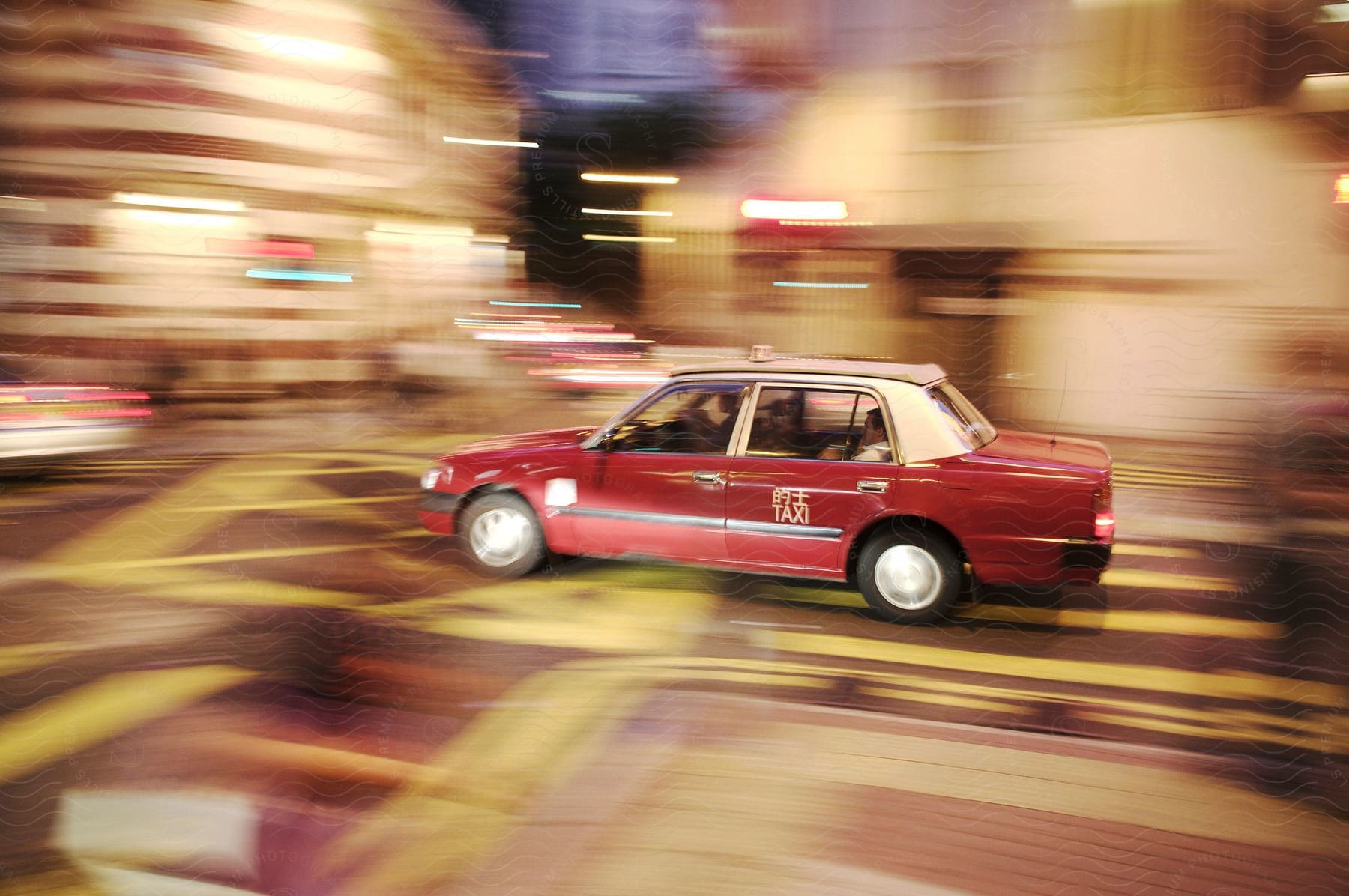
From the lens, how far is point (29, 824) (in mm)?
2307

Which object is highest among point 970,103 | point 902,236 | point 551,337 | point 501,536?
point 970,103

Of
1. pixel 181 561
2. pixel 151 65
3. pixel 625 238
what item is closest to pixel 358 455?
pixel 181 561

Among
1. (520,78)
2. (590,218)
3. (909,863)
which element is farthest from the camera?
(590,218)

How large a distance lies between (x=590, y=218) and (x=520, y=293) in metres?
4.01

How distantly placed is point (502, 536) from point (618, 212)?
6.28 m

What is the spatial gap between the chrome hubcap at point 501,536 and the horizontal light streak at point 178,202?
1001 cm

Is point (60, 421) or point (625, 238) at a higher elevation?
point (625, 238)

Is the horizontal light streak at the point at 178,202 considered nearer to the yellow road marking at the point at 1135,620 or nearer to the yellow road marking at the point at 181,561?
the yellow road marking at the point at 181,561

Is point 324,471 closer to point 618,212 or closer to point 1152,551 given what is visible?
point 618,212

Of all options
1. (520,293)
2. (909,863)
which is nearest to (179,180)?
(520,293)

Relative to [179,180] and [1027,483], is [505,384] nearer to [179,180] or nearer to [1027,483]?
[179,180]

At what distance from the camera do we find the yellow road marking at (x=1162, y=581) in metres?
4.44

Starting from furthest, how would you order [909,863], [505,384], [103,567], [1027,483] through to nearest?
[505,384]
[103,567]
[1027,483]
[909,863]

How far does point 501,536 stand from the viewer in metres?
4.50
